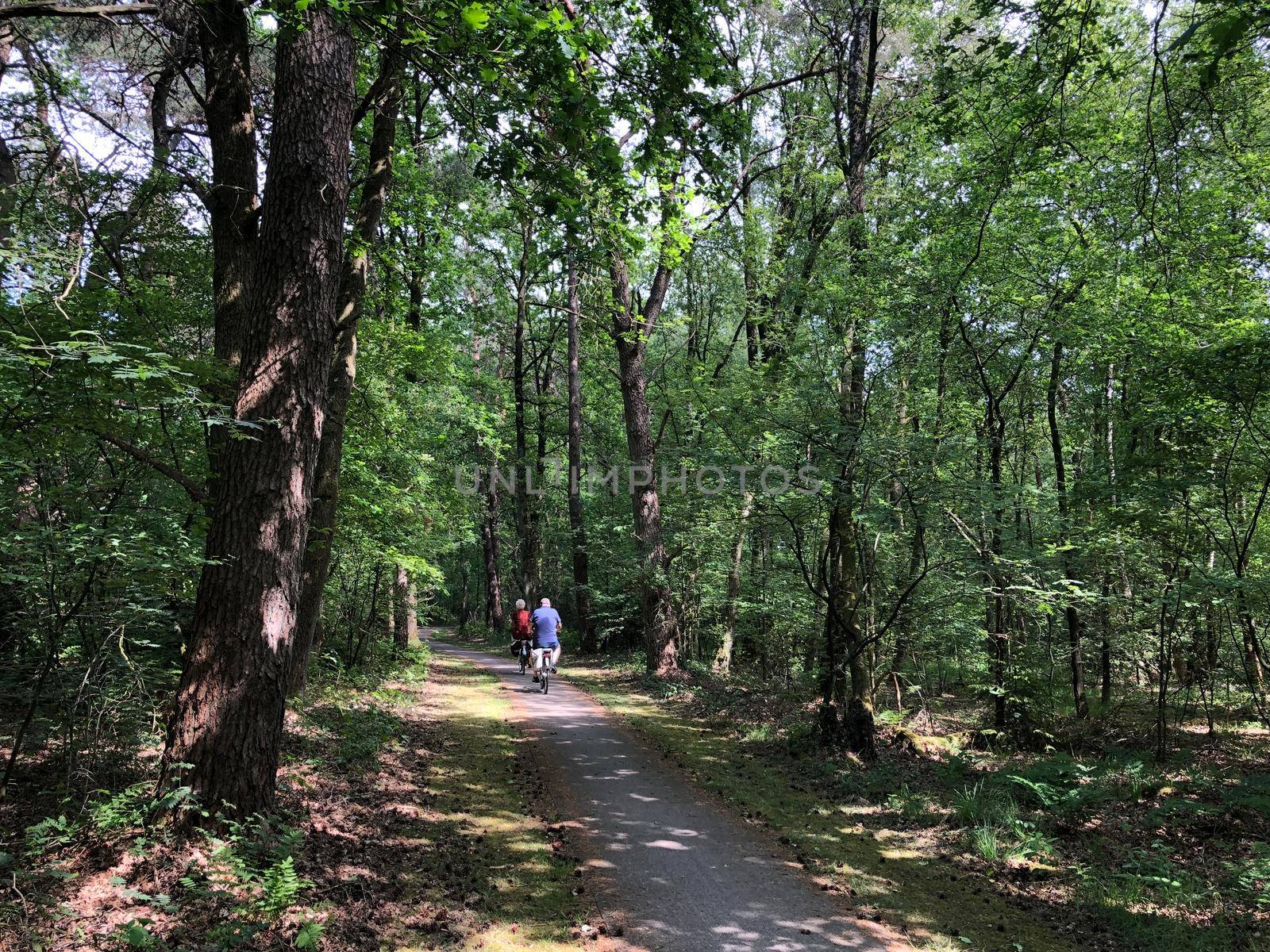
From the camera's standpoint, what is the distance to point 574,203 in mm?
4746

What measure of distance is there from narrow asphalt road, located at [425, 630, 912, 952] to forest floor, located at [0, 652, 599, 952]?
1.09ft

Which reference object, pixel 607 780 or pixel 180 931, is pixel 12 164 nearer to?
pixel 180 931

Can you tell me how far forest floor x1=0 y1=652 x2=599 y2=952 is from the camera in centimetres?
338

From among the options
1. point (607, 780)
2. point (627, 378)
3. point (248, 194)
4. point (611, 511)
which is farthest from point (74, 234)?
point (611, 511)

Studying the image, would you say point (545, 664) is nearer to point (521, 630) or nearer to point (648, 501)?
point (521, 630)

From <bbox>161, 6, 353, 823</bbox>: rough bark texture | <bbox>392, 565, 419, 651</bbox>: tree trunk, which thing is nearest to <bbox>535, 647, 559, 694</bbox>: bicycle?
<bbox>392, 565, 419, 651</bbox>: tree trunk

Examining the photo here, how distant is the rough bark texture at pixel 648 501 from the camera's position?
14.3 meters

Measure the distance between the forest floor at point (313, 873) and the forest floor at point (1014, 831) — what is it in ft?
7.48

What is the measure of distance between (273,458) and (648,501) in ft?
34.8

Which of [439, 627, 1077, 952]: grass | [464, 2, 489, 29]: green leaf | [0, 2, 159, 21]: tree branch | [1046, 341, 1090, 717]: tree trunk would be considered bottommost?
[439, 627, 1077, 952]: grass

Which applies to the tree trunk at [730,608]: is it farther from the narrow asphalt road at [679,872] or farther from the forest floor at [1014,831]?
the narrow asphalt road at [679,872]

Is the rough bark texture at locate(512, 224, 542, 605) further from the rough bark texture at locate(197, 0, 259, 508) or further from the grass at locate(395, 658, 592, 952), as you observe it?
the rough bark texture at locate(197, 0, 259, 508)

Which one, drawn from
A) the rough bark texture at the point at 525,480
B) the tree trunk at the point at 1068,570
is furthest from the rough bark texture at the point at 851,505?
the rough bark texture at the point at 525,480

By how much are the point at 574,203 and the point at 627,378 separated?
32.2 feet
